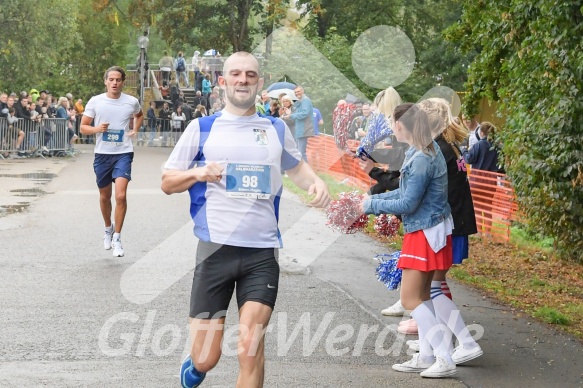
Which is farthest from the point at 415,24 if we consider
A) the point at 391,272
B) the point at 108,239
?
the point at 391,272

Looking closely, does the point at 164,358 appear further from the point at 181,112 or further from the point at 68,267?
the point at 181,112

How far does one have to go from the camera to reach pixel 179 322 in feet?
28.7

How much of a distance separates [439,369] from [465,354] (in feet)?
1.42

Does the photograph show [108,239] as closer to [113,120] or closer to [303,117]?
[113,120]

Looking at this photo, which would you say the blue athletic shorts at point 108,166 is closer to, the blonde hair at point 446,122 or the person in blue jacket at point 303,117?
the blonde hair at point 446,122

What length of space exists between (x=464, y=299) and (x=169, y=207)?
A: 8863 millimetres

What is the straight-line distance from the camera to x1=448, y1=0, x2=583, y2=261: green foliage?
10086mm

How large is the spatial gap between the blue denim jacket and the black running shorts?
147 cm

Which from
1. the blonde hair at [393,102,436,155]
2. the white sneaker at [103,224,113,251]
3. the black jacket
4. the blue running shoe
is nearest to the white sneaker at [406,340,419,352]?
the black jacket

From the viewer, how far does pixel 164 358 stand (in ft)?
24.7

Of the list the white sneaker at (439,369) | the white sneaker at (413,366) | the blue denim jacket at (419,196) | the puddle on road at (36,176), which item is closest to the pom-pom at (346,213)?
the blue denim jacket at (419,196)

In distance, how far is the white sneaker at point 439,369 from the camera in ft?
24.0

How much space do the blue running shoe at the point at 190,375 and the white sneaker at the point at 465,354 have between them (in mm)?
2323

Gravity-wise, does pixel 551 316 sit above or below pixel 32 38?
below
